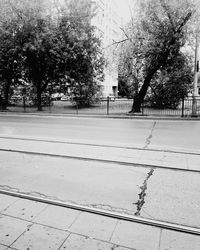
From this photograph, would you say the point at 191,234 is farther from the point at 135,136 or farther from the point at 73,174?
the point at 135,136

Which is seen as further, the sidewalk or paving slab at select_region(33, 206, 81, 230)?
paving slab at select_region(33, 206, 81, 230)

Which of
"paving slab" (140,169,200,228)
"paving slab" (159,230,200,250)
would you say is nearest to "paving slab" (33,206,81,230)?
"paving slab" (140,169,200,228)

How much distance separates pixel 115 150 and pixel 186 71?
57.6 feet

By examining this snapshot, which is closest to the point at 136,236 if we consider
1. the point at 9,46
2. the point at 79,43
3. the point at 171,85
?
the point at 79,43

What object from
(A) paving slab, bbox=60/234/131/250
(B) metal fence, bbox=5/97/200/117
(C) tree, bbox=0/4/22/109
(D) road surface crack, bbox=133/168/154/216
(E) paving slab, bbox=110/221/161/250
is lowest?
(A) paving slab, bbox=60/234/131/250

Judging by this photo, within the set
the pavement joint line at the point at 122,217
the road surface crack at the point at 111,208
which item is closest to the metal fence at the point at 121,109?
the road surface crack at the point at 111,208

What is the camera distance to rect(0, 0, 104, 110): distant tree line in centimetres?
1864

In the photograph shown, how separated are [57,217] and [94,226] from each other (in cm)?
62

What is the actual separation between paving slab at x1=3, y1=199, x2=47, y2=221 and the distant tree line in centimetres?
1583

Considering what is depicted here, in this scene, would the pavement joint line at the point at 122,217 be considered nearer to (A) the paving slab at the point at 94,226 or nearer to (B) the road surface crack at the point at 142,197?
(A) the paving slab at the point at 94,226

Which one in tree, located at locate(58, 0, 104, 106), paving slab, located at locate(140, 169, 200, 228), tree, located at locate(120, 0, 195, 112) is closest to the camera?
paving slab, located at locate(140, 169, 200, 228)

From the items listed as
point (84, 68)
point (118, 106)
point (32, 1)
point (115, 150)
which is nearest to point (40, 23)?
point (32, 1)

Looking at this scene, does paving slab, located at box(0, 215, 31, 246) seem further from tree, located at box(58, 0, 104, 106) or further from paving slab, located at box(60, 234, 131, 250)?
tree, located at box(58, 0, 104, 106)

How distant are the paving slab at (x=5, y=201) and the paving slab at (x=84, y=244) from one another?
4.80 ft
